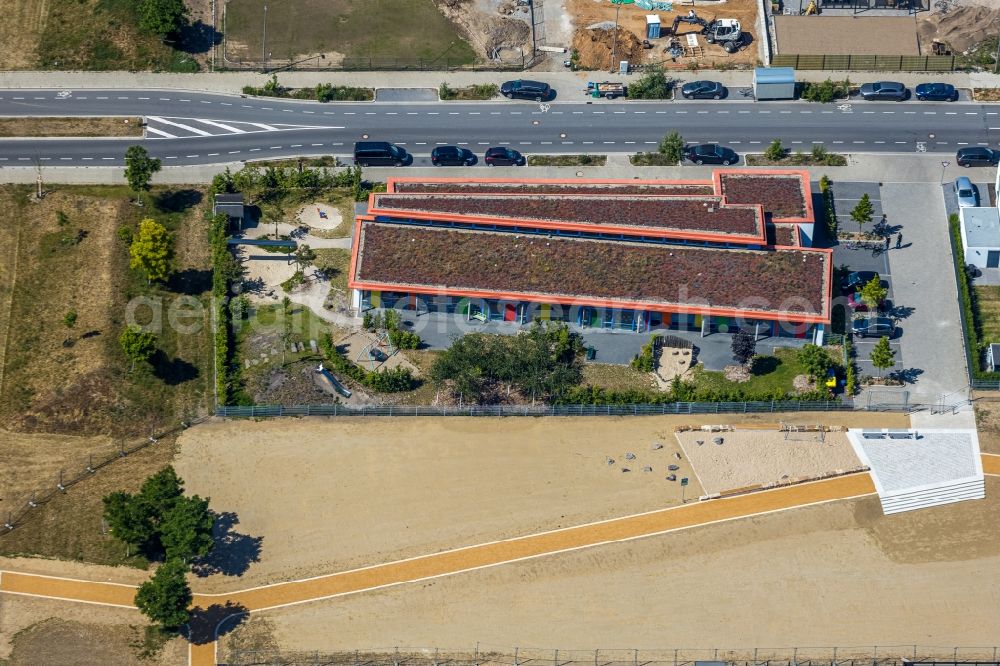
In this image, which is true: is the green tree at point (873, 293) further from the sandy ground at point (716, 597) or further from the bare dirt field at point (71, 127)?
the bare dirt field at point (71, 127)

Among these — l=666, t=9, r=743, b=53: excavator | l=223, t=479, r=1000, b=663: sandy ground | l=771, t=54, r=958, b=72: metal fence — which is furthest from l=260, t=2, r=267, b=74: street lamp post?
l=223, t=479, r=1000, b=663: sandy ground

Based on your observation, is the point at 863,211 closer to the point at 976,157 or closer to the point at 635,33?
the point at 976,157

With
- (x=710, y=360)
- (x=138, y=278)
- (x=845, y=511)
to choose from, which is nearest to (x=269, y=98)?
(x=138, y=278)

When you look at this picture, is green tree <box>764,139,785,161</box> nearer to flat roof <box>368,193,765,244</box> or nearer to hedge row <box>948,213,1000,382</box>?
flat roof <box>368,193,765,244</box>

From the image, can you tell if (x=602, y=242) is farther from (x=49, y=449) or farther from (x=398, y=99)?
(x=49, y=449)

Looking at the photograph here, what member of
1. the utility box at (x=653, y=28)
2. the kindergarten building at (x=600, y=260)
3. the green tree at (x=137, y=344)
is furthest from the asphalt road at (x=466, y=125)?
the green tree at (x=137, y=344)

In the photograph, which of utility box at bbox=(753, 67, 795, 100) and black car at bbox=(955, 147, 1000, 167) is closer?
black car at bbox=(955, 147, 1000, 167)

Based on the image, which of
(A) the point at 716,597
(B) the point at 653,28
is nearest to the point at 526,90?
(B) the point at 653,28
